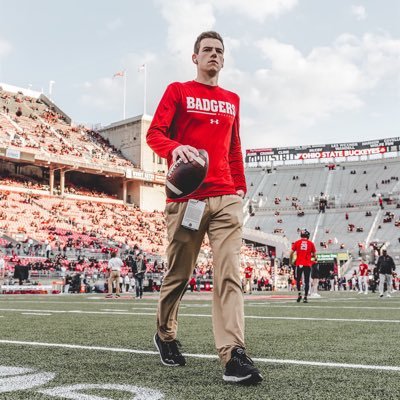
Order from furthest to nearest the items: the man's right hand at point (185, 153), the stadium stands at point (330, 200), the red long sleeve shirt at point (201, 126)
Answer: the stadium stands at point (330, 200), the red long sleeve shirt at point (201, 126), the man's right hand at point (185, 153)

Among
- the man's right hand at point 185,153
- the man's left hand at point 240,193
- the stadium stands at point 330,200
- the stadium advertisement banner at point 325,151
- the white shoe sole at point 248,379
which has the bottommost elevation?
the white shoe sole at point 248,379

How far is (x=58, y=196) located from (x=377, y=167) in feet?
133

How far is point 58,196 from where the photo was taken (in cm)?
4572

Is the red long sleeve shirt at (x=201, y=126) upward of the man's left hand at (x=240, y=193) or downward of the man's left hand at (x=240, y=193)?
upward

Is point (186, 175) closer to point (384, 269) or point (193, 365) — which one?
point (193, 365)

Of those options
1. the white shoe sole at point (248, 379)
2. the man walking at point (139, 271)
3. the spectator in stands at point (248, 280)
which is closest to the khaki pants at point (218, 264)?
the white shoe sole at point (248, 379)

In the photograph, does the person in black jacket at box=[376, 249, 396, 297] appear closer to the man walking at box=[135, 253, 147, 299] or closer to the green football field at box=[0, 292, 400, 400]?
the man walking at box=[135, 253, 147, 299]

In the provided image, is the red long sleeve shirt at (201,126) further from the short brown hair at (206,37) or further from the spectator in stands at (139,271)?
the spectator in stands at (139,271)

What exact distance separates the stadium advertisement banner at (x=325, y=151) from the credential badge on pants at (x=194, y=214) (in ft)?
234

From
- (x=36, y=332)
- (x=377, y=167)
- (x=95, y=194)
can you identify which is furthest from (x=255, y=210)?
(x=36, y=332)

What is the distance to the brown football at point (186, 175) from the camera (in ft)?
10.8

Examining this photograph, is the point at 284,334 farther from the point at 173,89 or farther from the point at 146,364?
the point at 173,89

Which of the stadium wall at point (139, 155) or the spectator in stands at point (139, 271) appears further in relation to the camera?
the stadium wall at point (139, 155)

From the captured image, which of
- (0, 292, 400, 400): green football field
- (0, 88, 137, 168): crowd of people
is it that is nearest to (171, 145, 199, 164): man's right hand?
(0, 292, 400, 400): green football field
